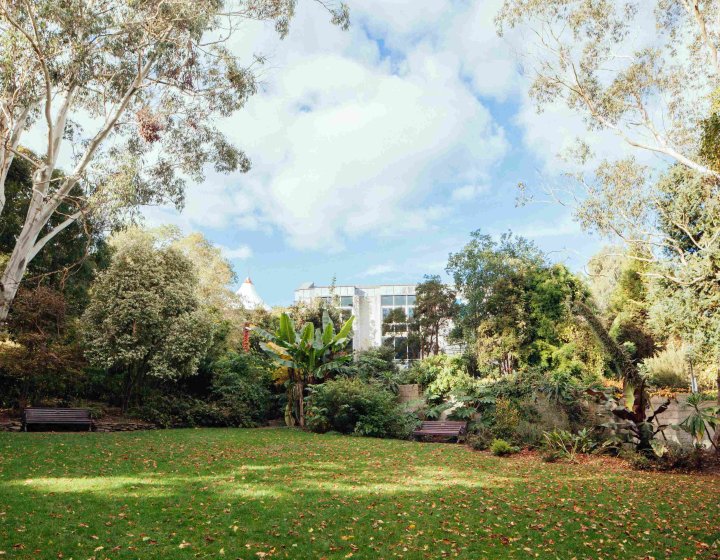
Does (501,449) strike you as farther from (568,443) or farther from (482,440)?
(568,443)

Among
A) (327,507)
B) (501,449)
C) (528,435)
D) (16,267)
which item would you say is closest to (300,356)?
(501,449)

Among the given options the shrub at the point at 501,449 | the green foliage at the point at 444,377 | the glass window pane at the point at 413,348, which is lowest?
the shrub at the point at 501,449

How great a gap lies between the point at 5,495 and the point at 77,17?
35.0ft

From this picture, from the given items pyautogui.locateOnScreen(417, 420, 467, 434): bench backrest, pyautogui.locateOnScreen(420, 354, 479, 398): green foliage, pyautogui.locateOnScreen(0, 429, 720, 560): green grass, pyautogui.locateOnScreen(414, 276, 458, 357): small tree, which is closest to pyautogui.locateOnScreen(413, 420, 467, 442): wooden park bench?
pyautogui.locateOnScreen(417, 420, 467, 434): bench backrest

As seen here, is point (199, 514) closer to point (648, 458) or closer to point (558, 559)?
point (558, 559)

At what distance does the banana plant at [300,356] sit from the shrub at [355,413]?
1.76 meters

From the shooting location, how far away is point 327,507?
264 inches

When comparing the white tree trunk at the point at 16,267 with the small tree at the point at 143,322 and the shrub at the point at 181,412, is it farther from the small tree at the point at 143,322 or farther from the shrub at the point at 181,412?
the shrub at the point at 181,412

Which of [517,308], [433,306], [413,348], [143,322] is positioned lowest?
[413,348]

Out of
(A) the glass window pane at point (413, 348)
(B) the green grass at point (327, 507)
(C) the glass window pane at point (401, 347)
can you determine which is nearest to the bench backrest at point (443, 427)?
(B) the green grass at point (327, 507)

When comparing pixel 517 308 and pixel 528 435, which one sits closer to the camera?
pixel 528 435

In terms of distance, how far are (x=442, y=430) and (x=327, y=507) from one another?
30.7 feet

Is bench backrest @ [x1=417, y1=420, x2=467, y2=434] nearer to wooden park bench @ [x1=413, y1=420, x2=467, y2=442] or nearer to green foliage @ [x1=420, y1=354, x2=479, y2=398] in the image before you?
wooden park bench @ [x1=413, y1=420, x2=467, y2=442]

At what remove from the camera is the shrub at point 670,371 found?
19.2 metres
